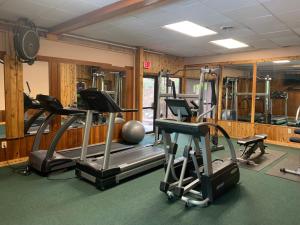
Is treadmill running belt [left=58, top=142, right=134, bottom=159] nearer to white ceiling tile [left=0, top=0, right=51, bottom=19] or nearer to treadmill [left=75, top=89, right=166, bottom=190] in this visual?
treadmill [left=75, top=89, right=166, bottom=190]

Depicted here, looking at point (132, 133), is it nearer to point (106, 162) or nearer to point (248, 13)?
point (106, 162)

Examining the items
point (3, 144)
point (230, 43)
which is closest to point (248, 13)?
point (230, 43)

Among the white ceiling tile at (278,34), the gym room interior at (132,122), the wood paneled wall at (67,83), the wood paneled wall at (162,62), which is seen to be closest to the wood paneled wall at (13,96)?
the gym room interior at (132,122)

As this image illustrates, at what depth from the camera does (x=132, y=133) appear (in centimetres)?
574

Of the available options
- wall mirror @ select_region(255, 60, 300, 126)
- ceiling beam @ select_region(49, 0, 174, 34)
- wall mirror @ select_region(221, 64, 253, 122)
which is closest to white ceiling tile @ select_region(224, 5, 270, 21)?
ceiling beam @ select_region(49, 0, 174, 34)

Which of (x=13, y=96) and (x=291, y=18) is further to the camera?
(x=13, y=96)

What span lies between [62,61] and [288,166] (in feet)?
16.1

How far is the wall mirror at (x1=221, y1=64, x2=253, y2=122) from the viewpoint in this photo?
7.12 m

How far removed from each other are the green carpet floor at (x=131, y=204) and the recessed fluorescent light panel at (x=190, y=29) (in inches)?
110

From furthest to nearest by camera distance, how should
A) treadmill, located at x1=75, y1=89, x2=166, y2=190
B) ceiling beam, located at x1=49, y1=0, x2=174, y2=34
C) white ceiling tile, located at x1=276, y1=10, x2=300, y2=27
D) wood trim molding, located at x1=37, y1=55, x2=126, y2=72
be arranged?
wood trim molding, located at x1=37, y1=55, x2=126, y2=72, white ceiling tile, located at x1=276, y1=10, x2=300, y2=27, treadmill, located at x1=75, y1=89, x2=166, y2=190, ceiling beam, located at x1=49, y1=0, x2=174, y2=34

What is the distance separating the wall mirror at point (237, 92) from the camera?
712cm

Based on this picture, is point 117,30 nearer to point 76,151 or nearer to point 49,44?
point 49,44

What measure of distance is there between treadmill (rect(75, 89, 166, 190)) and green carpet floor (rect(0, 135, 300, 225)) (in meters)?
0.14

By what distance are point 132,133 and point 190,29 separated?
2701mm
